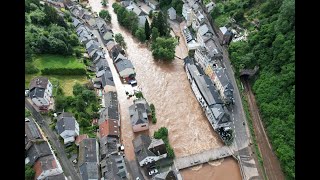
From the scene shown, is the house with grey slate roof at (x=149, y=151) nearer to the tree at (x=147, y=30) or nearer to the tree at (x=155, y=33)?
the tree at (x=155, y=33)

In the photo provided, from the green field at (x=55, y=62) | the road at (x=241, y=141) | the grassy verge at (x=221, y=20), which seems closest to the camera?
the road at (x=241, y=141)

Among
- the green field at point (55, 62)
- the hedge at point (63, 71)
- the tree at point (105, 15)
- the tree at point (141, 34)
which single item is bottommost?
the hedge at point (63, 71)

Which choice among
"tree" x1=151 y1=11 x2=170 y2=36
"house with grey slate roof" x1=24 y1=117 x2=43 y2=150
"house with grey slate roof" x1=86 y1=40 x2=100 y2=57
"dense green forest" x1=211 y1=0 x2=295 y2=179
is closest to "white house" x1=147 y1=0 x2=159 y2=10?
"tree" x1=151 y1=11 x2=170 y2=36

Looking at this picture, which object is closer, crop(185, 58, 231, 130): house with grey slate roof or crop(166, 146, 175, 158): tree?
crop(166, 146, 175, 158): tree

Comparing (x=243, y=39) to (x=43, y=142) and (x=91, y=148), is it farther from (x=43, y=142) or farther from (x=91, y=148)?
(x=43, y=142)

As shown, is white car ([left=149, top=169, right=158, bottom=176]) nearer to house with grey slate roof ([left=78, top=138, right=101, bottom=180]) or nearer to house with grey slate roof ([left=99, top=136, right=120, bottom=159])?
house with grey slate roof ([left=99, top=136, right=120, bottom=159])

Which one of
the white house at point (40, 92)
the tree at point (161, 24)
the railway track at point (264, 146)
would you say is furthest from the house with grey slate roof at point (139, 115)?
the tree at point (161, 24)
